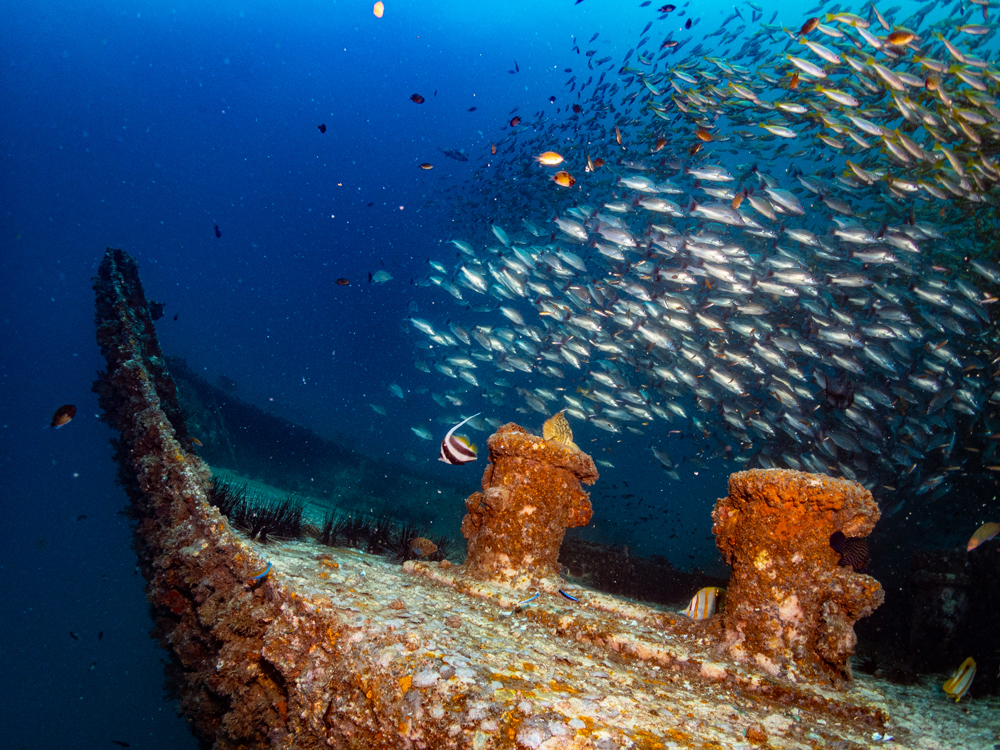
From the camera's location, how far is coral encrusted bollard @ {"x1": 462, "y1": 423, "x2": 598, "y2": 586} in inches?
170

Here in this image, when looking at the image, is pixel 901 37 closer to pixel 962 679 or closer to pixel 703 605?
pixel 962 679

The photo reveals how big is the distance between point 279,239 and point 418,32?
331ft

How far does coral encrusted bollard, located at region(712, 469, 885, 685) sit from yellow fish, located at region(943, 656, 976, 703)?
1022 millimetres

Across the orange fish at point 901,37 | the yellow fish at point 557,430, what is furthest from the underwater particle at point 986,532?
the orange fish at point 901,37

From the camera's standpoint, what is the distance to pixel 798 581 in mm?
3314

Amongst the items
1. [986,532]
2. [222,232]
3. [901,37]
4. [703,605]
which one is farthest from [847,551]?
[222,232]

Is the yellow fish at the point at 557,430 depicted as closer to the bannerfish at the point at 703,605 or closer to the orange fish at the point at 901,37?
the bannerfish at the point at 703,605

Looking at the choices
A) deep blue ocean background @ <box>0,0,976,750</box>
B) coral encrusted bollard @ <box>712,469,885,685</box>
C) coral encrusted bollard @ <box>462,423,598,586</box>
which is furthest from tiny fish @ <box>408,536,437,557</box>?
deep blue ocean background @ <box>0,0,976,750</box>

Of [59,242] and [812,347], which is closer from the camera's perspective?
[812,347]

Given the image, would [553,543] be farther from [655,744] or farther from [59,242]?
[59,242]

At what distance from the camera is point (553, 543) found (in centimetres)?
446

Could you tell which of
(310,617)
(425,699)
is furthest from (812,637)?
(310,617)

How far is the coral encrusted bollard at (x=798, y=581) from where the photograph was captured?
3174mm

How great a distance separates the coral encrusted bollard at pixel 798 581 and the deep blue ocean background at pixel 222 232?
1726cm
